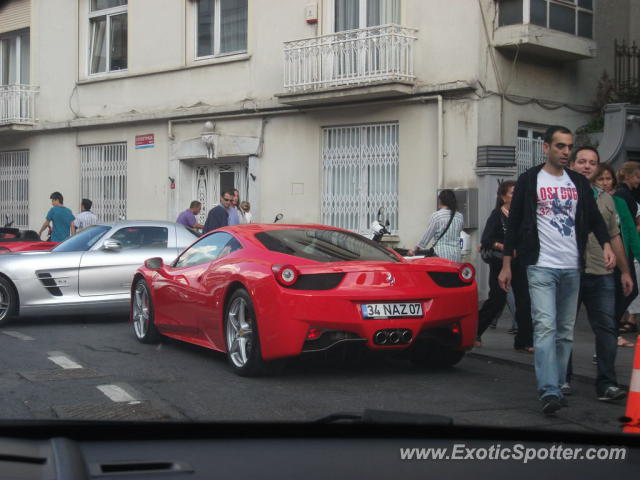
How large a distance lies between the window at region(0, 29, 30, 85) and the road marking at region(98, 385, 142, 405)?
63.9 feet

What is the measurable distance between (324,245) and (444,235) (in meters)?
2.94

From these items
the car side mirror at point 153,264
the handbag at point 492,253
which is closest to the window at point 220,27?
the car side mirror at point 153,264

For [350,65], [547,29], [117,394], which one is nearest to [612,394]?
[117,394]

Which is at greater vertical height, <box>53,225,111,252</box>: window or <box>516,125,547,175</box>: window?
<box>516,125,547,175</box>: window

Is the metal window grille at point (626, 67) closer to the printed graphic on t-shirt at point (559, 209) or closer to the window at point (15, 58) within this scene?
the printed graphic on t-shirt at point (559, 209)

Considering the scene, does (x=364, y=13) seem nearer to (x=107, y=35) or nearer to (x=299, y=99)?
(x=299, y=99)

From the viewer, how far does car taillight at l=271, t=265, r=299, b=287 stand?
294 inches

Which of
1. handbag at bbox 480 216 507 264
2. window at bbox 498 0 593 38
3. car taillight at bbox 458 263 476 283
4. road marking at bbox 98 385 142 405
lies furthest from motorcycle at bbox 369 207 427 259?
window at bbox 498 0 593 38

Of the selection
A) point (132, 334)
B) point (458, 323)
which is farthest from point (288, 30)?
point (458, 323)

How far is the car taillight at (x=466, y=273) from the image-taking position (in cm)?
809

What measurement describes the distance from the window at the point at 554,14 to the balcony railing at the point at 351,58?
1.66 metres

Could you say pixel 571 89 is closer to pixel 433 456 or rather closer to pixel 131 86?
pixel 131 86

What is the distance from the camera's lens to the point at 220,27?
20094 mm

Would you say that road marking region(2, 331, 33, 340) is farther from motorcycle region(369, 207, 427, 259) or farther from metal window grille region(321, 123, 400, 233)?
metal window grille region(321, 123, 400, 233)
